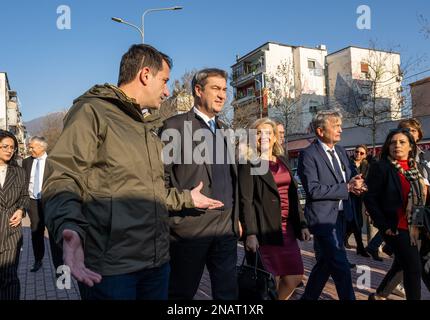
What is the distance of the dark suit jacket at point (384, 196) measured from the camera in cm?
381

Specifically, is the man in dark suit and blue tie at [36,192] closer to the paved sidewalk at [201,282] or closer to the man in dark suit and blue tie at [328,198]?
the paved sidewalk at [201,282]

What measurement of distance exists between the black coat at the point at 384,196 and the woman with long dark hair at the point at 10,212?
3.47 meters

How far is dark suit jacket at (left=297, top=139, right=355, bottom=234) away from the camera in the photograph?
3768 millimetres

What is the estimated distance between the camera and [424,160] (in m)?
4.82

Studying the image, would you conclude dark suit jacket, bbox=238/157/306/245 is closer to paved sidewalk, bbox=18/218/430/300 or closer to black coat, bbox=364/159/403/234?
black coat, bbox=364/159/403/234

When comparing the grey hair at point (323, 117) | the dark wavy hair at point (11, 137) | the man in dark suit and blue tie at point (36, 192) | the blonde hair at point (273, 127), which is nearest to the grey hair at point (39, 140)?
the man in dark suit and blue tie at point (36, 192)

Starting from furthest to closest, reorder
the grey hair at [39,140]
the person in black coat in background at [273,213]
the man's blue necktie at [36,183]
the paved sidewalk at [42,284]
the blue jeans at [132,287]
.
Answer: the grey hair at [39,140] → the man's blue necktie at [36,183] → the paved sidewalk at [42,284] → the person in black coat in background at [273,213] → the blue jeans at [132,287]

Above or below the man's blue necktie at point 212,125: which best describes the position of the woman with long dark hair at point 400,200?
below

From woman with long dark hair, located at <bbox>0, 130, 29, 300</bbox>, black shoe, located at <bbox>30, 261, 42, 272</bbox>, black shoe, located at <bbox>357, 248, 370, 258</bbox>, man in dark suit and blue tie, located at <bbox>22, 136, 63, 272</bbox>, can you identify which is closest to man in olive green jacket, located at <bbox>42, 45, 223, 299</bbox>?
woman with long dark hair, located at <bbox>0, 130, 29, 300</bbox>

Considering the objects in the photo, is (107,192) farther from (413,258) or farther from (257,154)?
(413,258)

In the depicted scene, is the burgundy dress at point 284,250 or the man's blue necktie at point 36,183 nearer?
the burgundy dress at point 284,250

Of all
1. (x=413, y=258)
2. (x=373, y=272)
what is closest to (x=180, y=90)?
(x=373, y=272)

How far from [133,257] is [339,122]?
2784 millimetres

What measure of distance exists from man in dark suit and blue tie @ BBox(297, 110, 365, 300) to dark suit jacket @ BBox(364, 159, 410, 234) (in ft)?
0.77
